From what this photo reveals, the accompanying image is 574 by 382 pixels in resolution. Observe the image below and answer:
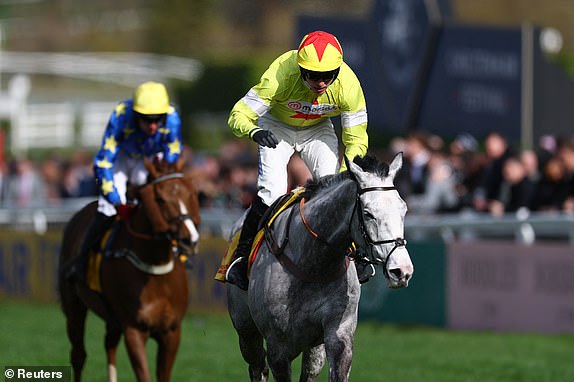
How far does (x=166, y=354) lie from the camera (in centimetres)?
850

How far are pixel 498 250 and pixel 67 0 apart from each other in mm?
47709

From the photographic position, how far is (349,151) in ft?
23.2

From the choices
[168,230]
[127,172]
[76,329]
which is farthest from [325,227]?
[76,329]

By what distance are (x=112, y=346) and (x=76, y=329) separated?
437 mm

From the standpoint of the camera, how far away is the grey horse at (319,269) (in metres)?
6.23

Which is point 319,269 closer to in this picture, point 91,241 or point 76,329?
point 91,241

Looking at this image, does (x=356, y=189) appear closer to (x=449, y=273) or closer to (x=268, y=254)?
(x=268, y=254)

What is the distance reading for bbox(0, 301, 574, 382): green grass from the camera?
9820mm

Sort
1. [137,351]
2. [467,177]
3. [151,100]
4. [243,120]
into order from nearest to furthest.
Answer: [243,120] → [137,351] → [151,100] → [467,177]

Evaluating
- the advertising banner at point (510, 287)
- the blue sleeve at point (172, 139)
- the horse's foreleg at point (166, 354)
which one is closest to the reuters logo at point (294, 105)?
the blue sleeve at point (172, 139)

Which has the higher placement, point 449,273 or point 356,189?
point 356,189

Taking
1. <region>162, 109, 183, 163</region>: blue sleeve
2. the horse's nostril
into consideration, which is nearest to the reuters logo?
the horse's nostril

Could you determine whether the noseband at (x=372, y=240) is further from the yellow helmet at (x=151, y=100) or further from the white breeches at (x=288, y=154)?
the yellow helmet at (x=151, y=100)

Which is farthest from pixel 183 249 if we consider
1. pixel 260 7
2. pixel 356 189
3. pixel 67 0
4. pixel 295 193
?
pixel 67 0
